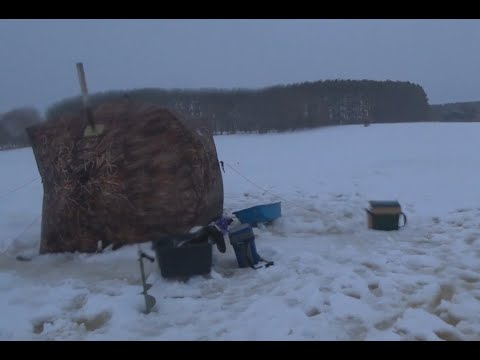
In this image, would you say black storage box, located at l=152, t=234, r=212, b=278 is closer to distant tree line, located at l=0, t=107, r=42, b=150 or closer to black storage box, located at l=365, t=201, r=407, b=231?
black storage box, located at l=365, t=201, r=407, b=231


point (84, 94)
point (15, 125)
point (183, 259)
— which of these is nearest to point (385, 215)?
point (183, 259)

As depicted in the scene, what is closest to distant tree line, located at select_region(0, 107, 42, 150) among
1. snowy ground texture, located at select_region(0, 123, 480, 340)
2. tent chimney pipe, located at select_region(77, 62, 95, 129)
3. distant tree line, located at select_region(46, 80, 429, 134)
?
distant tree line, located at select_region(46, 80, 429, 134)

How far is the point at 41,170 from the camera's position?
6.45 meters

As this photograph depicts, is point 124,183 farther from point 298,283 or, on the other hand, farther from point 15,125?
point 15,125

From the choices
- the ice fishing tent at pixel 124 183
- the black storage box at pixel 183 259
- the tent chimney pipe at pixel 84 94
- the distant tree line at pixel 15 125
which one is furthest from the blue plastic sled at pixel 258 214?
the distant tree line at pixel 15 125

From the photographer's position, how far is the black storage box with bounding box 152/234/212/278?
14.6 ft

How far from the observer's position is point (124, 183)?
5824 millimetres

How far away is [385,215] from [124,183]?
13.2ft

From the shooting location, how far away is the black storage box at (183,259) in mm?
4453

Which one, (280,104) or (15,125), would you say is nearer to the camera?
(15,125)

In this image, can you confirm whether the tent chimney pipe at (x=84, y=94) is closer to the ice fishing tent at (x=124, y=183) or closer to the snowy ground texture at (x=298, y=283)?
the ice fishing tent at (x=124, y=183)

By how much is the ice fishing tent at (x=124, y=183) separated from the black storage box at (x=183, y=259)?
140 centimetres

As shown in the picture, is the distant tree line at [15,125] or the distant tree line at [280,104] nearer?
the distant tree line at [15,125]

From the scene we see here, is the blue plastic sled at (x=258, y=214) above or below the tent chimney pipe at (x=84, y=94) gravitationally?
below
